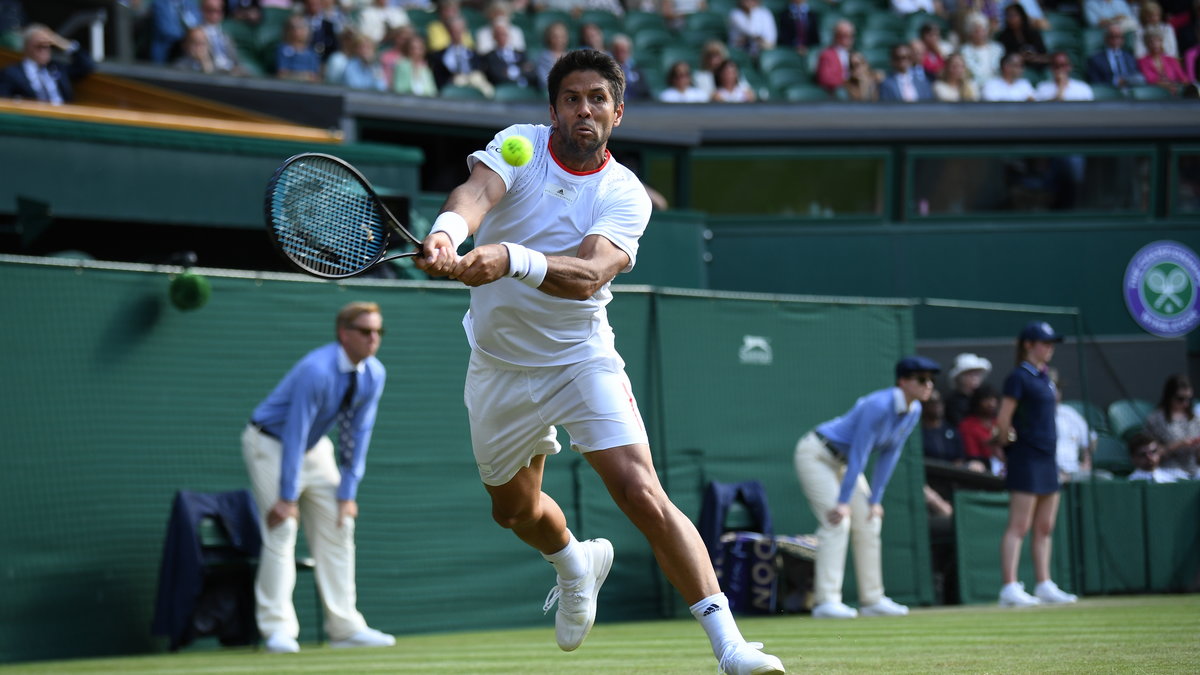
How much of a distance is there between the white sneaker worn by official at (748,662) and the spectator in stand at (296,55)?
37.2 feet

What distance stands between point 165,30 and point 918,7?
9962 mm

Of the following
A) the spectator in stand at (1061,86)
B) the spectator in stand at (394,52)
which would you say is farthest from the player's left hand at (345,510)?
the spectator in stand at (1061,86)

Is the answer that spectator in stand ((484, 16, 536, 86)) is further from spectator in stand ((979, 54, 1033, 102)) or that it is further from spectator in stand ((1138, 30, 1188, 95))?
spectator in stand ((1138, 30, 1188, 95))

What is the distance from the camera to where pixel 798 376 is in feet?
41.3

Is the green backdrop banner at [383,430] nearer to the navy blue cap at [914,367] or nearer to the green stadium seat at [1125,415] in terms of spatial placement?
the navy blue cap at [914,367]

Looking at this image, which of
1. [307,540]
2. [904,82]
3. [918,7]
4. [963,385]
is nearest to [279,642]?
[307,540]

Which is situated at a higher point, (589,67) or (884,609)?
(589,67)

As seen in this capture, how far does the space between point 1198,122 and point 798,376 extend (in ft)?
27.6

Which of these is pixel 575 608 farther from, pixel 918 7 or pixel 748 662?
pixel 918 7

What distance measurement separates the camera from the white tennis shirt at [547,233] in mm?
5539

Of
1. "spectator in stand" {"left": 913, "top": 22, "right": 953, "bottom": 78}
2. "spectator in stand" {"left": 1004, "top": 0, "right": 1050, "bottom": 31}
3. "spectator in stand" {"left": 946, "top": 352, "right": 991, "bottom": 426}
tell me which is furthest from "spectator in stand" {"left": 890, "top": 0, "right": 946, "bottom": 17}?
"spectator in stand" {"left": 946, "top": 352, "right": 991, "bottom": 426}

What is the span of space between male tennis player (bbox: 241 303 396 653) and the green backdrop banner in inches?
26.8

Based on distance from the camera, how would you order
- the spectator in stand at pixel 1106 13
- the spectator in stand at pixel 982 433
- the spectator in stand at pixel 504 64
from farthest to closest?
1. the spectator in stand at pixel 1106 13
2. the spectator in stand at pixel 504 64
3. the spectator in stand at pixel 982 433

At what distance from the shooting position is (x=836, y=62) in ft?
60.2
